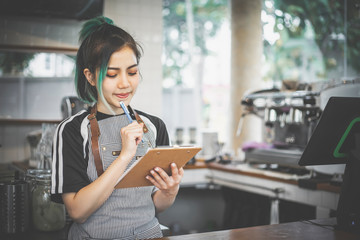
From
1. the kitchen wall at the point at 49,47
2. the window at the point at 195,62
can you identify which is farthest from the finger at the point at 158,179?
the window at the point at 195,62

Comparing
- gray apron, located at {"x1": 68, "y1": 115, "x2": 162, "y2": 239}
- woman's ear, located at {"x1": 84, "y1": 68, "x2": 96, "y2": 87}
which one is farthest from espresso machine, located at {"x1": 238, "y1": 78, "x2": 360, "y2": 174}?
woman's ear, located at {"x1": 84, "y1": 68, "x2": 96, "y2": 87}

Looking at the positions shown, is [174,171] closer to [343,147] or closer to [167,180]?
[167,180]

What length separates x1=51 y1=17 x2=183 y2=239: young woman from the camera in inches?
55.0

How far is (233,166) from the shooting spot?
3.50m

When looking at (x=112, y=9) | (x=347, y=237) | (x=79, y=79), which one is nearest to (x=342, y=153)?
(x=347, y=237)

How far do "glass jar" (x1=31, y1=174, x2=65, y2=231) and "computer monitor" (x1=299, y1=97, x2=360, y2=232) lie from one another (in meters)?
1.21

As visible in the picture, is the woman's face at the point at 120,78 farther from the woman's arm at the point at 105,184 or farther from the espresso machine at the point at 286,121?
the espresso machine at the point at 286,121

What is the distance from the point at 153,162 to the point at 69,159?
329 millimetres

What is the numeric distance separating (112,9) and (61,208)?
214cm

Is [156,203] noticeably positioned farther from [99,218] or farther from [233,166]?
[233,166]

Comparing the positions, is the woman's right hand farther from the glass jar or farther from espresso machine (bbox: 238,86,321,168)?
espresso machine (bbox: 238,86,321,168)

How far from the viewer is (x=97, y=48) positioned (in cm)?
150

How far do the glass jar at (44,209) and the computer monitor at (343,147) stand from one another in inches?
47.6

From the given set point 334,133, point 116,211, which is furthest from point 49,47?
point 334,133
